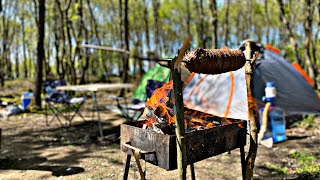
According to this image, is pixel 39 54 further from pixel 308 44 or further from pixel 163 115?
pixel 308 44

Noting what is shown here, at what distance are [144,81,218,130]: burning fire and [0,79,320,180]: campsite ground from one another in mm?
1231

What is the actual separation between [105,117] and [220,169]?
505cm

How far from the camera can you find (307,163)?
4535mm

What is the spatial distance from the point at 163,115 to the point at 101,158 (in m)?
2.36

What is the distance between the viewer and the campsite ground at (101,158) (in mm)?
4125

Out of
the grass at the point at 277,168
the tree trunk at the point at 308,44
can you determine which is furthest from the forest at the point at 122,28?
the grass at the point at 277,168

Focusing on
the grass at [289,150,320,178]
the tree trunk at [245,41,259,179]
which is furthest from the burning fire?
the grass at [289,150,320,178]

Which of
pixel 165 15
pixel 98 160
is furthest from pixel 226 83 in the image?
pixel 165 15

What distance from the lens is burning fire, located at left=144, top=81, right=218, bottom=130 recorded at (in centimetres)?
283

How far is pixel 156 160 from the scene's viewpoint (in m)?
2.48

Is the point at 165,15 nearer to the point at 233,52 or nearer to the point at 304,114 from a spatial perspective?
the point at 304,114

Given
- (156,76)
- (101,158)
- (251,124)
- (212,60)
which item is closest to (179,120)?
(212,60)

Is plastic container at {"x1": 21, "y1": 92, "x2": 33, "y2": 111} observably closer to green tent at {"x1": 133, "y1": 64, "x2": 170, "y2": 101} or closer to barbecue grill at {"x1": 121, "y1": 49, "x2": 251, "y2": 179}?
green tent at {"x1": 133, "y1": 64, "x2": 170, "y2": 101}

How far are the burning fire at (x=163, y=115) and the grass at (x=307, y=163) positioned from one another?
6.49 ft
